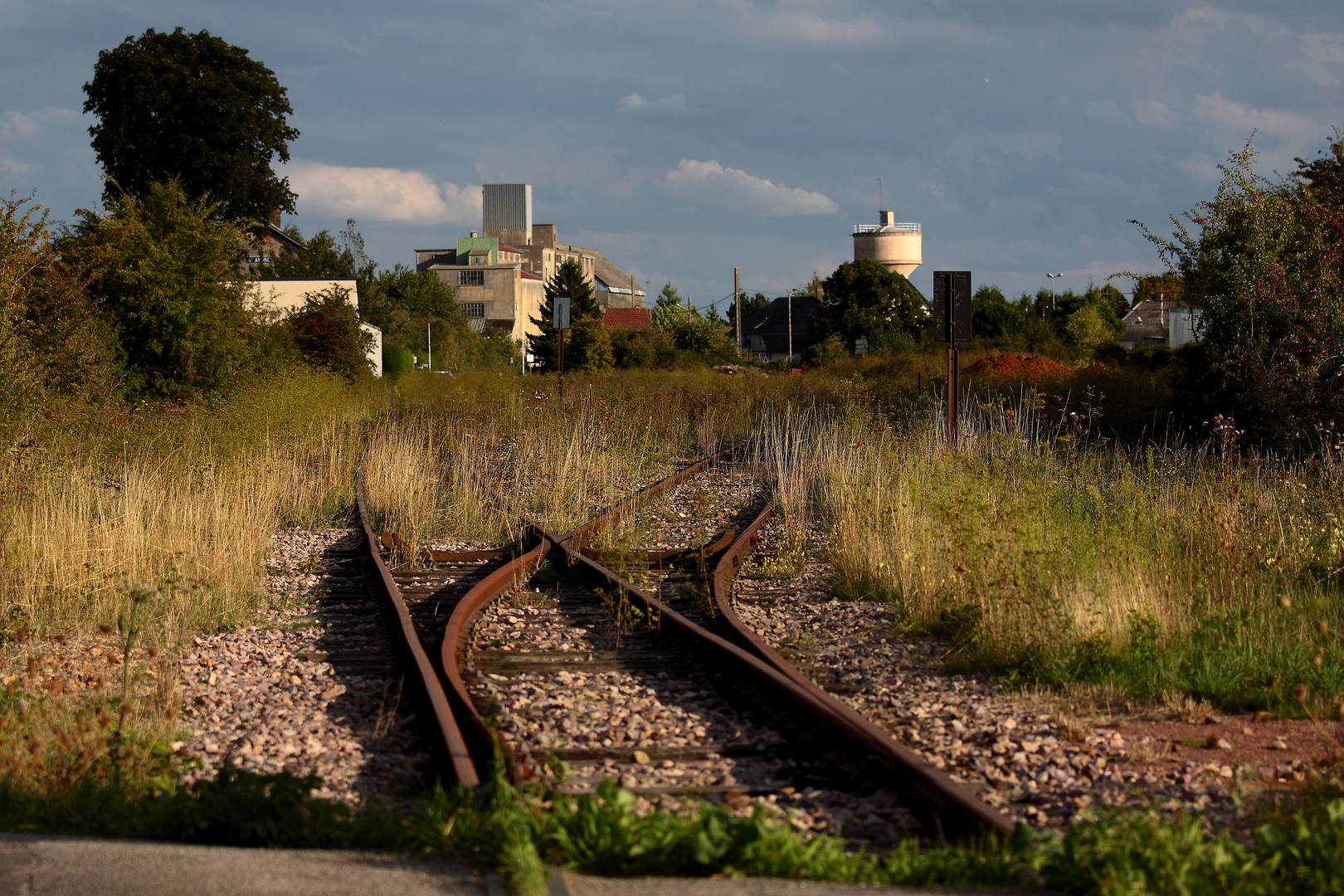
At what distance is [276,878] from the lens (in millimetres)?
3324

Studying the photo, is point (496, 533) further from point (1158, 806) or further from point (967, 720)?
point (1158, 806)

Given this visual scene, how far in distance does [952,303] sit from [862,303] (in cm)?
5595

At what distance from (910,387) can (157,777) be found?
2111 centimetres

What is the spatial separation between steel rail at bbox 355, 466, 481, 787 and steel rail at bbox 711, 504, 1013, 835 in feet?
4.93

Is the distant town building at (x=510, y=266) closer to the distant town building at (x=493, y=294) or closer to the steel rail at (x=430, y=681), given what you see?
the distant town building at (x=493, y=294)

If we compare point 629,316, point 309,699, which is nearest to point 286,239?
point 629,316

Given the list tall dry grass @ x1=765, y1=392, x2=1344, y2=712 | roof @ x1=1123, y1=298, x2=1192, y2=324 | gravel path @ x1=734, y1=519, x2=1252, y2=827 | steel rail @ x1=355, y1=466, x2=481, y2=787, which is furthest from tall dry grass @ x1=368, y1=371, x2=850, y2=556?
roof @ x1=1123, y1=298, x2=1192, y2=324

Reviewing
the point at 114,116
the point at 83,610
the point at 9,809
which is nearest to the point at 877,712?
the point at 9,809

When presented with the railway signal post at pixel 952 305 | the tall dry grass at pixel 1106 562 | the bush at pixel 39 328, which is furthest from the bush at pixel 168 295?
the tall dry grass at pixel 1106 562

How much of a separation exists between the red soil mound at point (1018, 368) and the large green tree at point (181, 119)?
3464 centimetres

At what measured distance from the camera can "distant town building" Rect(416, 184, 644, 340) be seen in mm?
124625

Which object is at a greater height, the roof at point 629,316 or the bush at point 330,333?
the roof at point 629,316

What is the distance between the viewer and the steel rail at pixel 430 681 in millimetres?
4168

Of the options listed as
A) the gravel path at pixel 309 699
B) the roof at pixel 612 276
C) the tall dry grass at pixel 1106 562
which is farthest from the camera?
the roof at pixel 612 276
